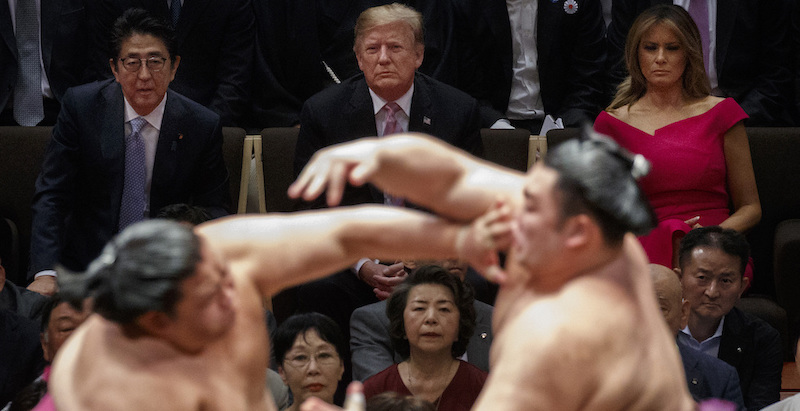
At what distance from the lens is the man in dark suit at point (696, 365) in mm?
3240

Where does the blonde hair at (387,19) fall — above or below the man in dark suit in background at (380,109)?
above

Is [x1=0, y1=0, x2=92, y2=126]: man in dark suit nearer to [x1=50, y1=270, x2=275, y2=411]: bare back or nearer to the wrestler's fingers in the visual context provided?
[x1=50, y1=270, x2=275, y2=411]: bare back

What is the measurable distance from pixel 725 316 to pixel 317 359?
1.38 meters

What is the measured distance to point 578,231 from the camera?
175 centimetres

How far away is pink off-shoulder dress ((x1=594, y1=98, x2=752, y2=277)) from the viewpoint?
12.8ft

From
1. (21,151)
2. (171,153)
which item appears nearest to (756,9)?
(171,153)

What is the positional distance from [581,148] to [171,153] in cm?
239

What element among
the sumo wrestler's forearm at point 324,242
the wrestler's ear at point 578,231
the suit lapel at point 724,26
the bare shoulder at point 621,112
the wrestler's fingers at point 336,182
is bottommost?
the sumo wrestler's forearm at point 324,242

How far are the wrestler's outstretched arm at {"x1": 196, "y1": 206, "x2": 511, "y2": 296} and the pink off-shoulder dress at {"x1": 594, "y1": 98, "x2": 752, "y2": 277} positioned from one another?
2.17m

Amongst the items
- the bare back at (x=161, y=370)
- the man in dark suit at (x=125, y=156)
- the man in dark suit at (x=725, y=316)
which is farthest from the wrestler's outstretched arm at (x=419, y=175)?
the man in dark suit at (x=125, y=156)

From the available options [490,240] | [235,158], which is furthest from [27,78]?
[490,240]

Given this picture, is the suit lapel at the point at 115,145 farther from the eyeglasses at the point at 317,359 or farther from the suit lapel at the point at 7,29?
the eyeglasses at the point at 317,359

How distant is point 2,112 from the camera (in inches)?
178

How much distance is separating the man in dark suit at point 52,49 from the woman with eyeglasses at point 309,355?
176 cm
